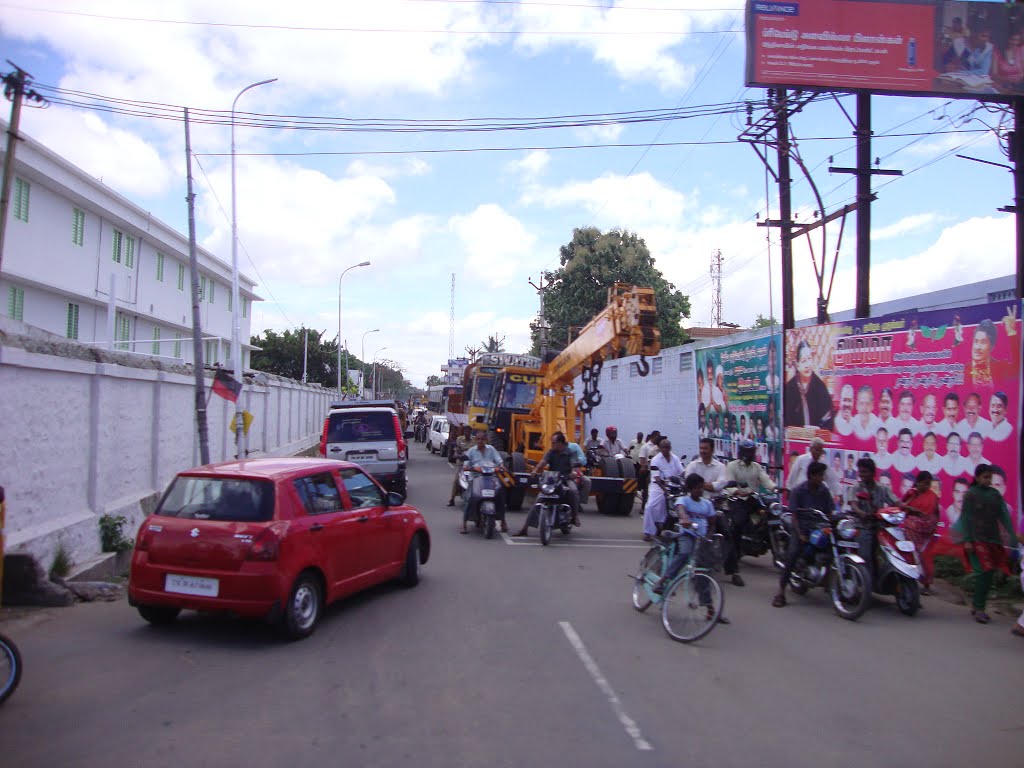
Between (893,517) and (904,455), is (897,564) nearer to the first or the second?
(893,517)

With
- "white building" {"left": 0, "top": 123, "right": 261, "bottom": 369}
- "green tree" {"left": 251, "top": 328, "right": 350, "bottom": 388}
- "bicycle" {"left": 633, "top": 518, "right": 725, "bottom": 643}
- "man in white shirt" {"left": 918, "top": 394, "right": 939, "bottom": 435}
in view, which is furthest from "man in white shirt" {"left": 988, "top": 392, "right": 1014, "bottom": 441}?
"green tree" {"left": 251, "top": 328, "right": 350, "bottom": 388}

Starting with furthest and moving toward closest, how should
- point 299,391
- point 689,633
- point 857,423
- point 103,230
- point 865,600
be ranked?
point 299,391 → point 103,230 → point 857,423 → point 865,600 → point 689,633

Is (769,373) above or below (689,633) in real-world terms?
above

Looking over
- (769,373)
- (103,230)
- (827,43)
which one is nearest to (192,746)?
(769,373)

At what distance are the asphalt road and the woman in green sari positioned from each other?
427 millimetres

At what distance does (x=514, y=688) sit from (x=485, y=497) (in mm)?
7887

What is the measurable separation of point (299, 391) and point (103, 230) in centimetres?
976

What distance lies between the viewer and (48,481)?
9.21 meters

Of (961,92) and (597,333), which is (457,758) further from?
(961,92)

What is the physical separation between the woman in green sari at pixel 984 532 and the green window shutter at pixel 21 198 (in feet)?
83.3

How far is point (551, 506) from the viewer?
1346 cm

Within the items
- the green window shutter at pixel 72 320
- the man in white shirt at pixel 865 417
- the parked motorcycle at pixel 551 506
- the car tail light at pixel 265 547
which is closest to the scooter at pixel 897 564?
the man in white shirt at pixel 865 417

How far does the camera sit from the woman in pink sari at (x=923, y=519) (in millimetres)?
9836

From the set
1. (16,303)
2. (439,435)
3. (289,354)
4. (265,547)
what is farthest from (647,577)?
(289,354)
